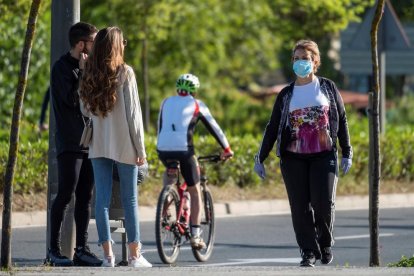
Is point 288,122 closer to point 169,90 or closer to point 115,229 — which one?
point 115,229

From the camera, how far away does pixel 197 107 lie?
12.5 m

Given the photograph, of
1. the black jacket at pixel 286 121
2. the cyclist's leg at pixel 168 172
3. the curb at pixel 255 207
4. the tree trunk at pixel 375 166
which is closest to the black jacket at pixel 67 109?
the black jacket at pixel 286 121

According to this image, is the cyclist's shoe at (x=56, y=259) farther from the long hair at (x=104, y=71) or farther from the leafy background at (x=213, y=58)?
the leafy background at (x=213, y=58)

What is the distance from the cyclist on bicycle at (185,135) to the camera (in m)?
12.3

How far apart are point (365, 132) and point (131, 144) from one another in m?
13.1

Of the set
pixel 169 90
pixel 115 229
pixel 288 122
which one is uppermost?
pixel 169 90

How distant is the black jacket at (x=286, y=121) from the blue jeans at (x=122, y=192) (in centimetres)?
104

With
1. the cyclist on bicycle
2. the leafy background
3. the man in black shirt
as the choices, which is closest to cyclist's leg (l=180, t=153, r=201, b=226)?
the cyclist on bicycle

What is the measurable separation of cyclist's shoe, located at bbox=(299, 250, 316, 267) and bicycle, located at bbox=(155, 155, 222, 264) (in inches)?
93.2

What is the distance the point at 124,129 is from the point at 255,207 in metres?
8.35

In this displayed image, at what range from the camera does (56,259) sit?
382 inches

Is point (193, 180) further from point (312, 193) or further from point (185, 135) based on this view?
point (312, 193)

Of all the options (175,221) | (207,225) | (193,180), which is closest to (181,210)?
(175,221)

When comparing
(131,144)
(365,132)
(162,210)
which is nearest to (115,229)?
(131,144)
